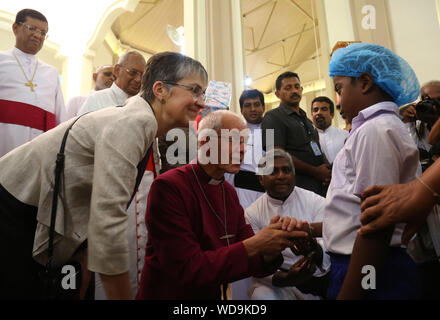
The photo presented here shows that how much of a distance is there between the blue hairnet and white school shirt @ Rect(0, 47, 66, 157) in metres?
2.60

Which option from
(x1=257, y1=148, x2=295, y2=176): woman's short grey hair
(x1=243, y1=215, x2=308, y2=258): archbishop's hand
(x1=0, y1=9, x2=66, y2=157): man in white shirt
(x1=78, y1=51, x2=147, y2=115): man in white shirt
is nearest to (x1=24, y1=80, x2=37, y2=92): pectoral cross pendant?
(x1=0, y1=9, x2=66, y2=157): man in white shirt

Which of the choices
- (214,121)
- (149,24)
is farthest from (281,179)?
(149,24)

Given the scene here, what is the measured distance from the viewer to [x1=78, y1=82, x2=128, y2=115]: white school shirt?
7.75 feet

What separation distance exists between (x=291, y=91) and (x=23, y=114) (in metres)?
2.68

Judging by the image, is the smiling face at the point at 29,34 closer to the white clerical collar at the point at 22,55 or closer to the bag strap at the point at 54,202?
the white clerical collar at the point at 22,55

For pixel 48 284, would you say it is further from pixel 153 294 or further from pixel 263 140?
pixel 263 140

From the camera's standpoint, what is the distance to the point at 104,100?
2381mm

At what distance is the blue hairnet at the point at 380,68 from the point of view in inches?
52.6

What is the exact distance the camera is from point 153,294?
144cm

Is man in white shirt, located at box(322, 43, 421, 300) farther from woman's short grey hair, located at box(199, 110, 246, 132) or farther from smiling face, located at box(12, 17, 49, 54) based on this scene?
smiling face, located at box(12, 17, 49, 54)

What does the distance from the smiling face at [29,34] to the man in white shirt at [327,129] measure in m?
3.15

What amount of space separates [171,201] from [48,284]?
1.91 ft

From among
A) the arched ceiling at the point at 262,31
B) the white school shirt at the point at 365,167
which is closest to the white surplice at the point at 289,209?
the white school shirt at the point at 365,167
